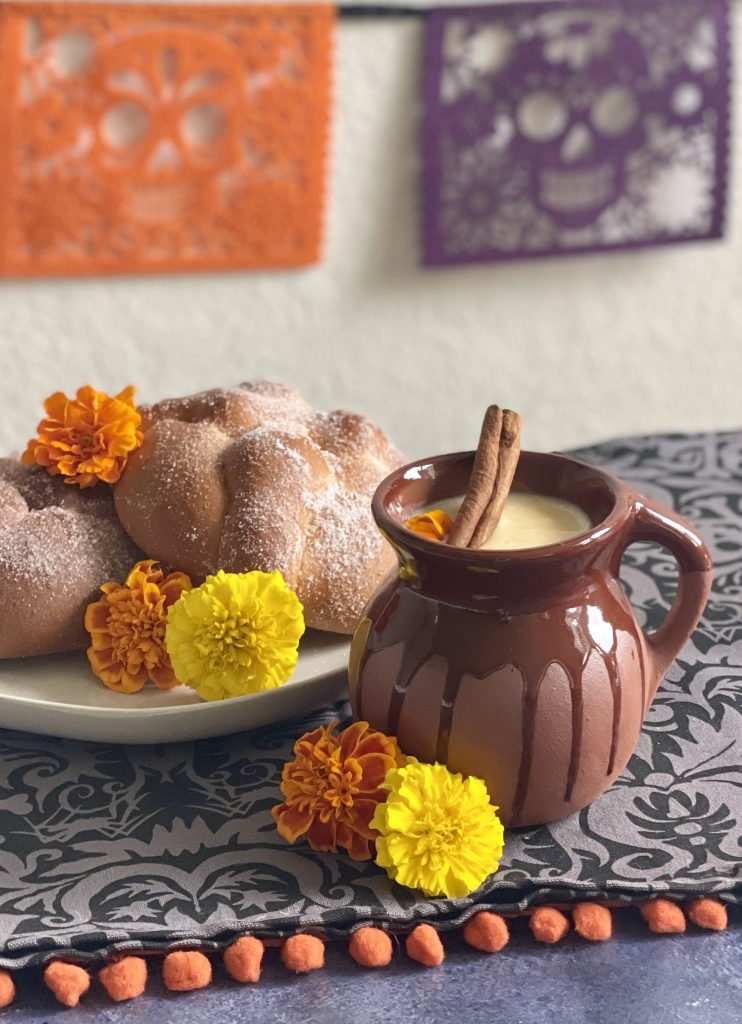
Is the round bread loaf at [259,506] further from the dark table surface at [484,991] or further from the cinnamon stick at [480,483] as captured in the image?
the dark table surface at [484,991]

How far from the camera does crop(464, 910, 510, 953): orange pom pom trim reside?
0.60 meters

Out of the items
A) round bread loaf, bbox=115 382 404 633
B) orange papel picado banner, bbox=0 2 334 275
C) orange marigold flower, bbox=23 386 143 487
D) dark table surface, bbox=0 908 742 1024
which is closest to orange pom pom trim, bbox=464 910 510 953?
dark table surface, bbox=0 908 742 1024

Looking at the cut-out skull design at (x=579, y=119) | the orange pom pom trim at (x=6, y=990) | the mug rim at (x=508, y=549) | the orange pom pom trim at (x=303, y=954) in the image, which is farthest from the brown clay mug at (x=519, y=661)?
the cut-out skull design at (x=579, y=119)

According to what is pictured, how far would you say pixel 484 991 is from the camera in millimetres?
579

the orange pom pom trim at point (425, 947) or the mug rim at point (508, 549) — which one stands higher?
the mug rim at point (508, 549)

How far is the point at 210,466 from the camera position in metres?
0.84

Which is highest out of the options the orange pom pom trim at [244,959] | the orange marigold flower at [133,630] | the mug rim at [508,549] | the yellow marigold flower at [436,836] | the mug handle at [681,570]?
the mug rim at [508,549]

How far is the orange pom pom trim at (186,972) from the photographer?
0.58 m

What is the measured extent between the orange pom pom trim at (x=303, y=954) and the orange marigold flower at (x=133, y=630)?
23 centimetres

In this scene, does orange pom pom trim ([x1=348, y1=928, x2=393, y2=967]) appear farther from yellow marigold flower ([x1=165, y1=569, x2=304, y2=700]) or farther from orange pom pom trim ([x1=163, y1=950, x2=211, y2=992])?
yellow marigold flower ([x1=165, y1=569, x2=304, y2=700])

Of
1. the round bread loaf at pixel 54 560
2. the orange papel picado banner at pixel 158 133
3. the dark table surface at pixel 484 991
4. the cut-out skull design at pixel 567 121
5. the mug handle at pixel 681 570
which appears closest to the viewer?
the dark table surface at pixel 484 991

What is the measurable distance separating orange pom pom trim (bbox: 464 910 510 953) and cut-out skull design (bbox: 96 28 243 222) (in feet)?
5.61

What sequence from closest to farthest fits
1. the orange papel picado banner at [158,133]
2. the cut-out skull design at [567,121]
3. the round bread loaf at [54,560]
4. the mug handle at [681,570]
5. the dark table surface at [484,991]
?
the dark table surface at [484,991], the mug handle at [681,570], the round bread loaf at [54,560], the orange papel picado banner at [158,133], the cut-out skull design at [567,121]

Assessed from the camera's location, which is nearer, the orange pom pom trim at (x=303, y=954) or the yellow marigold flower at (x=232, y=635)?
the orange pom pom trim at (x=303, y=954)
